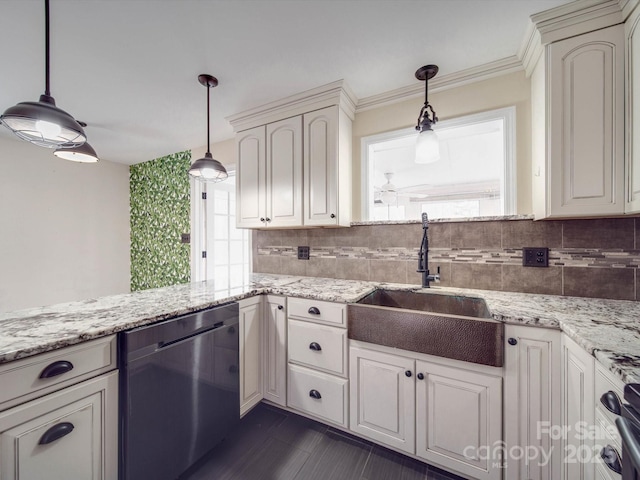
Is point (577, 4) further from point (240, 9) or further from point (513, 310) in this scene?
point (240, 9)

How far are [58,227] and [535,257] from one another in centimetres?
467

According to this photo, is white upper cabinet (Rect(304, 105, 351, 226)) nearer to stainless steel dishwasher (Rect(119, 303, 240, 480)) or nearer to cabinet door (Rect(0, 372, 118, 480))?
stainless steel dishwasher (Rect(119, 303, 240, 480))

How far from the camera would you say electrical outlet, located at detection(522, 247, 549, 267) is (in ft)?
4.99

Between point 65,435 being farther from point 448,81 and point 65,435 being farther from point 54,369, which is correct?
point 448,81

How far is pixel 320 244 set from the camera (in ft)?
7.39

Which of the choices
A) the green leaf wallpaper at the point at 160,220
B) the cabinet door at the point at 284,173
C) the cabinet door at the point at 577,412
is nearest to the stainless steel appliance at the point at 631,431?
the cabinet door at the point at 577,412

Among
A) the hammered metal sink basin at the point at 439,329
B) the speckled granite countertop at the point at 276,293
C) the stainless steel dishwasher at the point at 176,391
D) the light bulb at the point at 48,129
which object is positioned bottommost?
the stainless steel dishwasher at the point at 176,391

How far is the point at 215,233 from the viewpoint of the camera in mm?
3264

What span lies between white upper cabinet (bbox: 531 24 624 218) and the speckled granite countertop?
1.60ft

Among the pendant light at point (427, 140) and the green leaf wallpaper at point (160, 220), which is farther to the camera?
the green leaf wallpaper at point (160, 220)

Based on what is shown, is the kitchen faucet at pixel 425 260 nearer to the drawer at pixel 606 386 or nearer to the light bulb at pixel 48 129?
the drawer at pixel 606 386

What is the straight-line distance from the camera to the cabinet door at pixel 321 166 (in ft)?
6.23

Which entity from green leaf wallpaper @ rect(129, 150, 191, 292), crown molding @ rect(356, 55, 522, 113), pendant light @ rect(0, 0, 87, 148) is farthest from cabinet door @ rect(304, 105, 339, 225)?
green leaf wallpaper @ rect(129, 150, 191, 292)

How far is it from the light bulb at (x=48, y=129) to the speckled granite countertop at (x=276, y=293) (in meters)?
0.80
